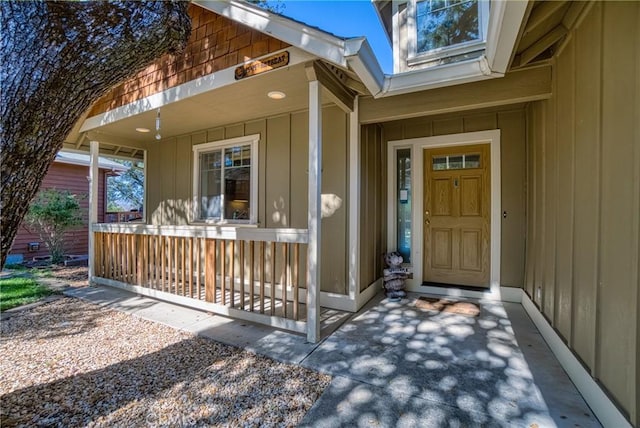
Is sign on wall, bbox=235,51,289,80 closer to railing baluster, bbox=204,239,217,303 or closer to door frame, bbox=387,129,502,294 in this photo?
railing baluster, bbox=204,239,217,303

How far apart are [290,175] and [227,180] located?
4.28 ft

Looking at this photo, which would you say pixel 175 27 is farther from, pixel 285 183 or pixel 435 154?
pixel 435 154

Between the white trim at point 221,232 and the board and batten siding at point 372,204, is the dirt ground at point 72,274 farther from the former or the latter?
the board and batten siding at point 372,204

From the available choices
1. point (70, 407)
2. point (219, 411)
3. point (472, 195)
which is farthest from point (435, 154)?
point (70, 407)

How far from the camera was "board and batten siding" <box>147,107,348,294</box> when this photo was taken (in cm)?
378

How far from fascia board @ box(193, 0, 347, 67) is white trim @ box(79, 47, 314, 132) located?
0.13 m

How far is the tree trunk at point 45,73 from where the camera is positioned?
1.37 metres

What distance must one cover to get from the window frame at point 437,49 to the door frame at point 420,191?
1.41 m

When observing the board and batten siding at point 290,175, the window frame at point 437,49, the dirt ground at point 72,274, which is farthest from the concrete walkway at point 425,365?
the window frame at point 437,49

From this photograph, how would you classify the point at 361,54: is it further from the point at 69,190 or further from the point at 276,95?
the point at 69,190

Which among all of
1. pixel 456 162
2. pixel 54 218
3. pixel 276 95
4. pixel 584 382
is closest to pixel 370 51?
pixel 276 95

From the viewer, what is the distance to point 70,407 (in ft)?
6.27

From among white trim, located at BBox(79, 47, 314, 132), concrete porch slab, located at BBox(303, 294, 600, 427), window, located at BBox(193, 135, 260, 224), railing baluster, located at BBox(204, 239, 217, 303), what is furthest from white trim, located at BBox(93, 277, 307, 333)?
white trim, located at BBox(79, 47, 314, 132)

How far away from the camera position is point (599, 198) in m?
1.80
